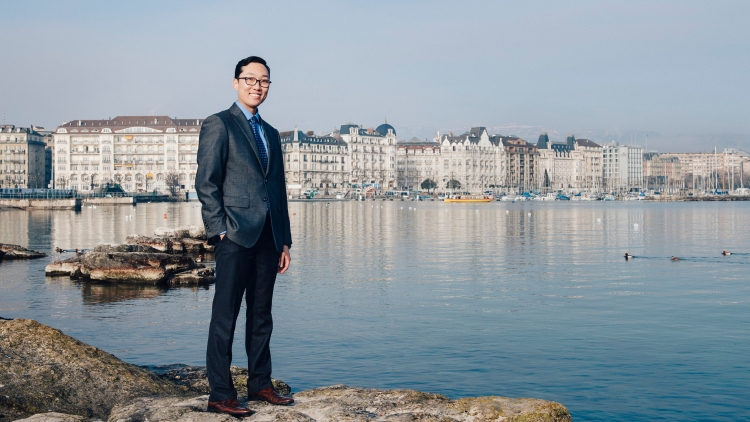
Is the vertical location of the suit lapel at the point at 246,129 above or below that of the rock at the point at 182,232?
above

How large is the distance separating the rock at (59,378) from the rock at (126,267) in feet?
58.8

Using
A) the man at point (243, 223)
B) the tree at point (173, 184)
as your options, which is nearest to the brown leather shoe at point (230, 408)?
the man at point (243, 223)

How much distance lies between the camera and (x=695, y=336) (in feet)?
59.0

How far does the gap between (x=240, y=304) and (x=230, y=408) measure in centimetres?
94

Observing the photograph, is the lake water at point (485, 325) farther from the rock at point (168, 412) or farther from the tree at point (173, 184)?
the tree at point (173, 184)

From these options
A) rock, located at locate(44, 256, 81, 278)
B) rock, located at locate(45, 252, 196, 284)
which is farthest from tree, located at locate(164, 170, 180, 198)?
rock, located at locate(45, 252, 196, 284)

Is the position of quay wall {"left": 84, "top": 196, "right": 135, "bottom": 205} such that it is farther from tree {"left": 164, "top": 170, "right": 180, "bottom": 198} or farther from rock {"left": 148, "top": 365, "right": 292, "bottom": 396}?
rock {"left": 148, "top": 365, "right": 292, "bottom": 396}

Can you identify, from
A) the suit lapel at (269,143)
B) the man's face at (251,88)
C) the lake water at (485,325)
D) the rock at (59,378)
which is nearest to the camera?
the man's face at (251,88)

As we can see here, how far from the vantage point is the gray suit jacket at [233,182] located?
755 cm

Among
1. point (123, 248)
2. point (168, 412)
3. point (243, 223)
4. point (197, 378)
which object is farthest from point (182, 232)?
point (168, 412)

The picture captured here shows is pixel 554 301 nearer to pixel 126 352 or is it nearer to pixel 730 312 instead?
pixel 730 312

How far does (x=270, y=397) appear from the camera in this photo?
25.7 feet

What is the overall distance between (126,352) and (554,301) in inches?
489

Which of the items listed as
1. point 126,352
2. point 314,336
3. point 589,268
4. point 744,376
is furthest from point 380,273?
point 744,376
